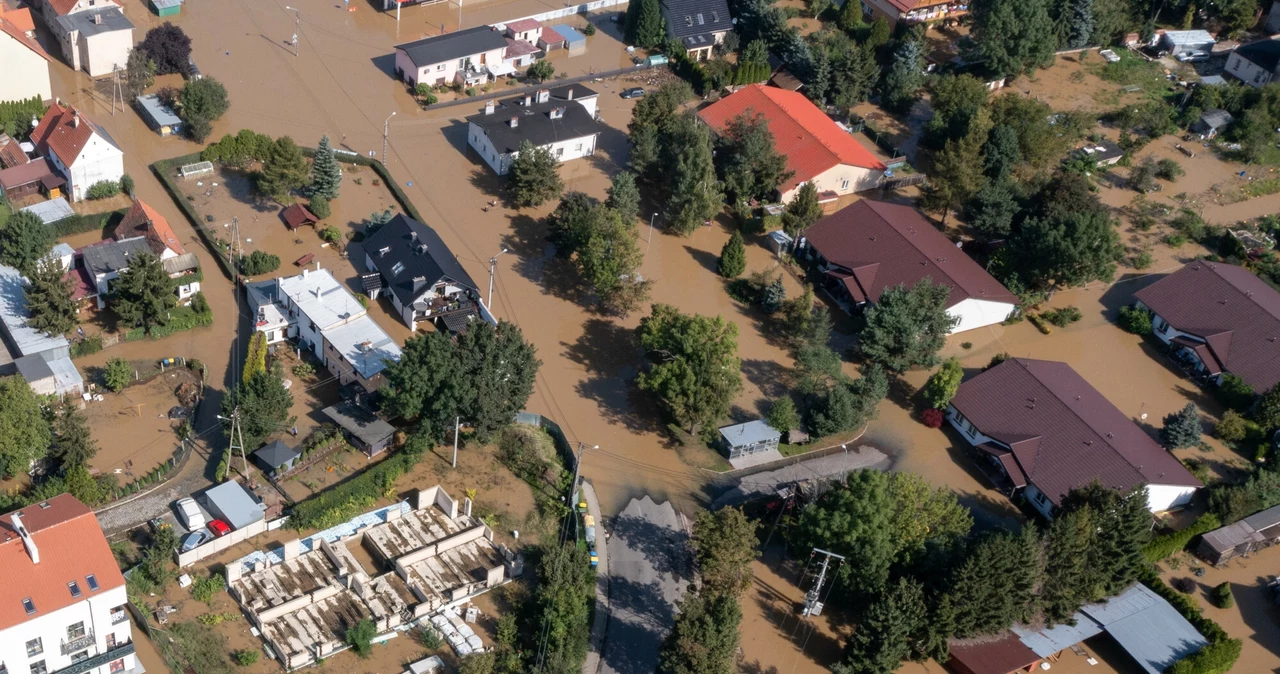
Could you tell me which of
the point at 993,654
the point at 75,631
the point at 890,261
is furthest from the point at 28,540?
the point at 890,261

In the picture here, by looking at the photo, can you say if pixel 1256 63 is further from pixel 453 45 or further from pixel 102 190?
pixel 102 190

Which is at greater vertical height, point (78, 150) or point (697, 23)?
point (697, 23)

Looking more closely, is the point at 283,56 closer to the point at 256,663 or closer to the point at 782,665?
the point at 256,663

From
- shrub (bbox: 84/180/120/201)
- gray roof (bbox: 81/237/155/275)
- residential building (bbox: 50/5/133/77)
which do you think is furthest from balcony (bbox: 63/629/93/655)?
residential building (bbox: 50/5/133/77)

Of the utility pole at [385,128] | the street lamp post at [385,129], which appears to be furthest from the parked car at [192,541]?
the utility pole at [385,128]

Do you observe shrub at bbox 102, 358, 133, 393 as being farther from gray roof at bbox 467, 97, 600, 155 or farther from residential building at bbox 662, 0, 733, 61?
residential building at bbox 662, 0, 733, 61

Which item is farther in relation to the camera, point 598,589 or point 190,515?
point 598,589
